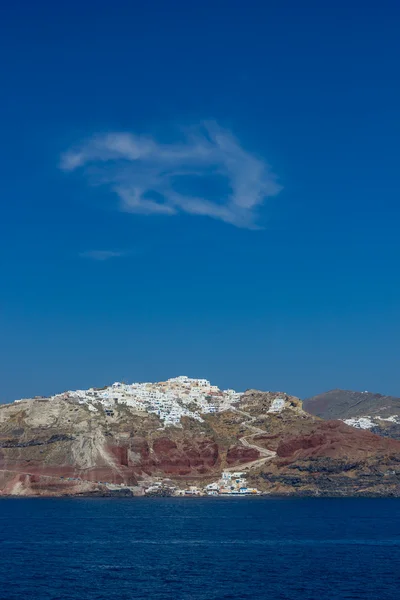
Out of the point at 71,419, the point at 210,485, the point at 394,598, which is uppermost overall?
the point at 71,419

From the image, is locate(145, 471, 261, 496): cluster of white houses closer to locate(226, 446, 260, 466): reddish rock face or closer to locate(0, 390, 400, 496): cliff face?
locate(0, 390, 400, 496): cliff face

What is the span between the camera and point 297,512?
13200 cm

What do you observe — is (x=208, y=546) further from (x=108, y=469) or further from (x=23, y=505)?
(x=108, y=469)

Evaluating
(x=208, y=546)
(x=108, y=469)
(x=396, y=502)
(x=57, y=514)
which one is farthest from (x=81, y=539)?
(x=396, y=502)

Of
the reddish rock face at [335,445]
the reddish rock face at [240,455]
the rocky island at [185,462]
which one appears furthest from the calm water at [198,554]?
the reddish rock face at [240,455]

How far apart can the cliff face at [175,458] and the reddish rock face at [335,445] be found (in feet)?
0.80

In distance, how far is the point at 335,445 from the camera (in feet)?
576

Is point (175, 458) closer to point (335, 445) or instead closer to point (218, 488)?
point (218, 488)

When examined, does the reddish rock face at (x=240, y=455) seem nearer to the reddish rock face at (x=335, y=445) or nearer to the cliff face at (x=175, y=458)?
the cliff face at (x=175, y=458)

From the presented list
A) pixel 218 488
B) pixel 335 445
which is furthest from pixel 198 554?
pixel 335 445

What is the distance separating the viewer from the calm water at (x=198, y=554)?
6084 centimetres

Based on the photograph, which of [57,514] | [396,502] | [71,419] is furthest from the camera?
[71,419]

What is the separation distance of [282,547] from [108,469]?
9303cm

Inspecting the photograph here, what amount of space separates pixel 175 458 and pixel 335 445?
39675mm
